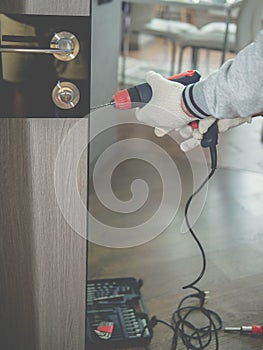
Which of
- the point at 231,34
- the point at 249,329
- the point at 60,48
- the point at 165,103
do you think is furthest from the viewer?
the point at 231,34

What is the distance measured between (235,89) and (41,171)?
0.46 metres

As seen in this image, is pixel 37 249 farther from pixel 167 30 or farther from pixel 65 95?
pixel 167 30

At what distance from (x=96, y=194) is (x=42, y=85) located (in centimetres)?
157

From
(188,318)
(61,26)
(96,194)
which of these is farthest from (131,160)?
(61,26)

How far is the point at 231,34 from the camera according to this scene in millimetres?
4203

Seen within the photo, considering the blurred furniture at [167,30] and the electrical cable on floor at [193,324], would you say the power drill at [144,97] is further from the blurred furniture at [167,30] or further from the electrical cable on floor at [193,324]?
the blurred furniture at [167,30]

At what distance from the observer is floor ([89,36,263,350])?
6.72 ft

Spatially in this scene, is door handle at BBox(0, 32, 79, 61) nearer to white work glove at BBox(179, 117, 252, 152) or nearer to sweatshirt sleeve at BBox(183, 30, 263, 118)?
sweatshirt sleeve at BBox(183, 30, 263, 118)

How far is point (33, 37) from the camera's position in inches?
44.9

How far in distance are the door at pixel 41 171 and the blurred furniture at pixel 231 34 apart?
265 centimetres

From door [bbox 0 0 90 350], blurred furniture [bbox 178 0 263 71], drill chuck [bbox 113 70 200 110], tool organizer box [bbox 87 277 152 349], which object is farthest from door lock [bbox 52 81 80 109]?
blurred furniture [bbox 178 0 263 71]

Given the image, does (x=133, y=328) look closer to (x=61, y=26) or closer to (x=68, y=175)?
(x=68, y=175)

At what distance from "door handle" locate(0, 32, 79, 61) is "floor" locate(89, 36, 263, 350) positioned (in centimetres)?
98

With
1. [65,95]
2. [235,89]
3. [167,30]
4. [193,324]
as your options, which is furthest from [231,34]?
[65,95]
